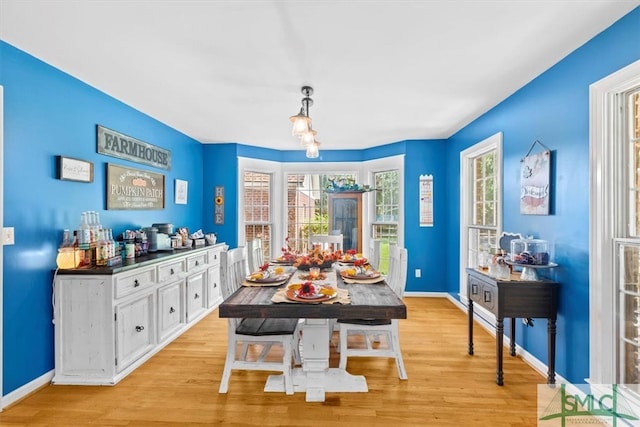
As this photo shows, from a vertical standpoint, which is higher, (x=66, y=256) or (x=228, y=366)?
(x=66, y=256)

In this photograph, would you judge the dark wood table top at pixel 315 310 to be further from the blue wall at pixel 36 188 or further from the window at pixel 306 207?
the window at pixel 306 207

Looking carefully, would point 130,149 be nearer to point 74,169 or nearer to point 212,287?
point 74,169

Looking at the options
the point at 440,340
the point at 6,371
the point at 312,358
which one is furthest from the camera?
the point at 440,340

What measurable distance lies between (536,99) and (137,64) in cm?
318

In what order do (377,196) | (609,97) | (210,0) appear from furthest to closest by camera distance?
(377,196)
(609,97)
(210,0)

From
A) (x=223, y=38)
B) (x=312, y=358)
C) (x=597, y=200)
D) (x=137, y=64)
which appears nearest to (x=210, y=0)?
(x=223, y=38)

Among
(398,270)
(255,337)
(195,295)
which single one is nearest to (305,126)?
(398,270)

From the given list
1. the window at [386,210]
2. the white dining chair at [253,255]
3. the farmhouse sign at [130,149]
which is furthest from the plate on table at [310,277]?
the window at [386,210]

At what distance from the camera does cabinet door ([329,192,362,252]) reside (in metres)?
5.14

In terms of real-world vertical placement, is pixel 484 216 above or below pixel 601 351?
above

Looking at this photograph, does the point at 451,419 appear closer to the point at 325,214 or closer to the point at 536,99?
the point at 536,99

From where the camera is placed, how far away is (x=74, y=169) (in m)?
2.67

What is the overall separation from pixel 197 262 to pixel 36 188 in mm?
1739

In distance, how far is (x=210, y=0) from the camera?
5.67 feet
